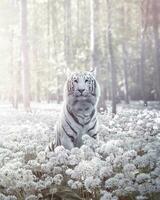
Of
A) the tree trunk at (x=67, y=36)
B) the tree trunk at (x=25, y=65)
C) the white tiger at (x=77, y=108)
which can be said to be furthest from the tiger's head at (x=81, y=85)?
the tree trunk at (x=67, y=36)

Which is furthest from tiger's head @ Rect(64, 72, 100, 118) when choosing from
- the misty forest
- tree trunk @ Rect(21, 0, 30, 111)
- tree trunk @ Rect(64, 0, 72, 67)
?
tree trunk @ Rect(64, 0, 72, 67)

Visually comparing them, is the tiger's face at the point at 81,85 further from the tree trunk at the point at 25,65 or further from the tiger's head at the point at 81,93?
the tree trunk at the point at 25,65

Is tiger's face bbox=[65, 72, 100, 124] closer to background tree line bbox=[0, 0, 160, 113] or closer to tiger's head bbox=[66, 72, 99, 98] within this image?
tiger's head bbox=[66, 72, 99, 98]

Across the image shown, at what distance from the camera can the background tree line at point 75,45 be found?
28906 mm

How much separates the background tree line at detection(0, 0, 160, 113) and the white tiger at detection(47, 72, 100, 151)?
14821mm

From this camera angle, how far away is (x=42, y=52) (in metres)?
49.1

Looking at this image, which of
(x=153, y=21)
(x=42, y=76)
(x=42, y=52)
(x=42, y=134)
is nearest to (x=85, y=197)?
(x=42, y=134)

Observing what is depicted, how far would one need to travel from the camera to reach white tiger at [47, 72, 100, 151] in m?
7.97

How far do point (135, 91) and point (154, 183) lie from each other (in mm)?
45772

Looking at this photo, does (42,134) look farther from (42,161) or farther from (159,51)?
(159,51)

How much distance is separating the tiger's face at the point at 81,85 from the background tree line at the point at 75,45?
48.9 feet

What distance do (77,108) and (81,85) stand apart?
0.42 m

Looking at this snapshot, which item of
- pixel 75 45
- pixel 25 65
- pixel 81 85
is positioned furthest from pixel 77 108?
pixel 75 45

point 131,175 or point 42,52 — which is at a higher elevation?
point 42,52
